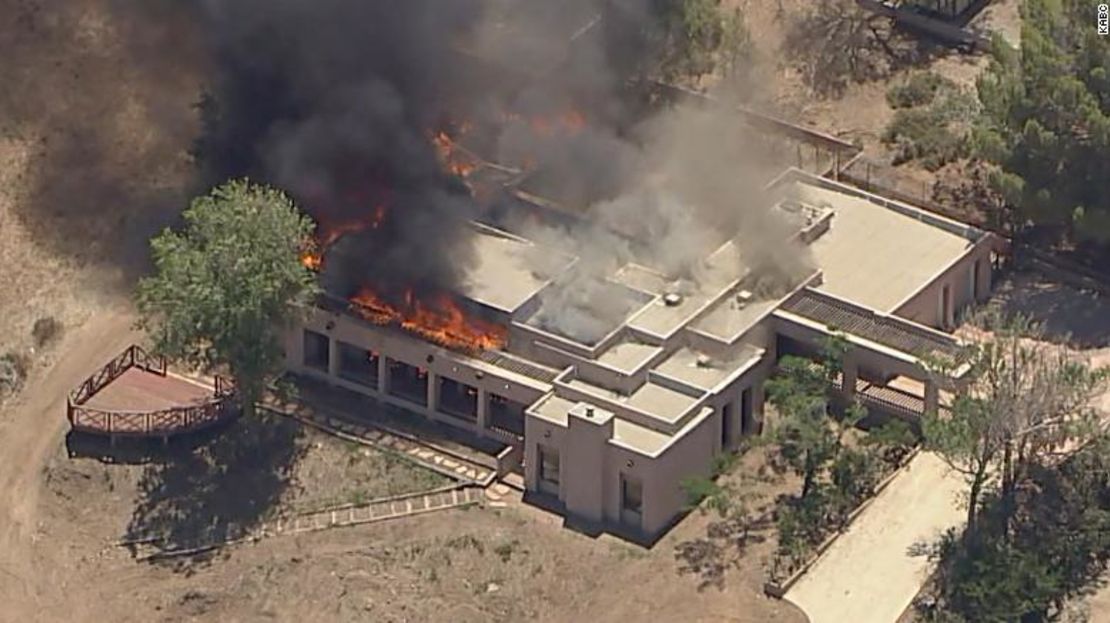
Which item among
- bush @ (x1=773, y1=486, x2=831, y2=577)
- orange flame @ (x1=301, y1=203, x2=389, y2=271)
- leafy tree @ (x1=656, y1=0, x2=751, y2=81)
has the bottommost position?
bush @ (x1=773, y1=486, x2=831, y2=577)

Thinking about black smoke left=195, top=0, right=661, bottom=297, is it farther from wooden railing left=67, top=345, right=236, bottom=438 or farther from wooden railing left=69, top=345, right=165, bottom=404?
wooden railing left=69, top=345, right=165, bottom=404

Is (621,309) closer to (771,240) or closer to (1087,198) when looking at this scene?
(771,240)

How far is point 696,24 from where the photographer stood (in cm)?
13200

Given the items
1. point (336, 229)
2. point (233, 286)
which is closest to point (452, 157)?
point (336, 229)

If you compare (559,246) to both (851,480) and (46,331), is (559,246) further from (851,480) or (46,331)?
(46,331)

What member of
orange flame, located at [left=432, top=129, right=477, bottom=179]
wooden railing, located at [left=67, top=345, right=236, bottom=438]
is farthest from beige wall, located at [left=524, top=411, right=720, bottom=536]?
orange flame, located at [left=432, top=129, right=477, bottom=179]

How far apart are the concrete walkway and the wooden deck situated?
27887mm

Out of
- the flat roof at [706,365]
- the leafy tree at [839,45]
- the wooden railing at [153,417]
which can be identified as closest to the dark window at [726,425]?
the flat roof at [706,365]

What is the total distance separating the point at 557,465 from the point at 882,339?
1455cm

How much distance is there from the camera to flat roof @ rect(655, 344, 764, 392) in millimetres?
111312

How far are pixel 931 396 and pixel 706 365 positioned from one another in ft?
29.6

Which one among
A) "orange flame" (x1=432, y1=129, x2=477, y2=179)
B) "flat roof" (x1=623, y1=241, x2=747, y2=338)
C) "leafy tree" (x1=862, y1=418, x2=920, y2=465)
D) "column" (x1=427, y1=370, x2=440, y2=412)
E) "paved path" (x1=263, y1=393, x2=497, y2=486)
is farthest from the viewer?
"orange flame" (x1=432, y1=129, x2=477, y2=179)

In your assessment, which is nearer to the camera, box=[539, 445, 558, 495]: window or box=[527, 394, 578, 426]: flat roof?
box=[527, 394, 578, 426]: flat roof

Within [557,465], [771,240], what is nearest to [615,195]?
[771,240]
